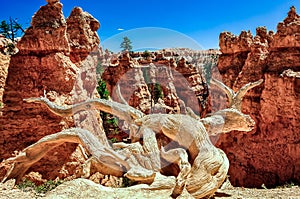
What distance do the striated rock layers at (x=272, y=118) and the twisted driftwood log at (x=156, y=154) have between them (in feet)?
17.2

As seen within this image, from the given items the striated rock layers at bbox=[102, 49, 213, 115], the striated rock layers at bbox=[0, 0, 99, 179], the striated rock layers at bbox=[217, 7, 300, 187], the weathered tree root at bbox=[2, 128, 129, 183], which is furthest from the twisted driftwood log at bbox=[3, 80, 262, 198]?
the striated rock layers at bbox=[102, 49, 213, 115]

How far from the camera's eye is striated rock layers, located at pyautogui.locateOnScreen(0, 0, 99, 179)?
8633 millimetres

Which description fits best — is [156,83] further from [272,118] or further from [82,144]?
[82,144]

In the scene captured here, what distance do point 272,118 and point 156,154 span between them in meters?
7.51

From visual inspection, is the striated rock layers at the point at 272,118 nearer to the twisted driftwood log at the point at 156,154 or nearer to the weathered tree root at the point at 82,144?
the twisted driftwood log at the point at 156,154

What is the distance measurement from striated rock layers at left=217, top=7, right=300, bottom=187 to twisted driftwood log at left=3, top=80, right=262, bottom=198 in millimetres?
5254

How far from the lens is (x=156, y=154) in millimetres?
5617

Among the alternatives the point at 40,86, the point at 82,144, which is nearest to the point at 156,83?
the point at 40,86

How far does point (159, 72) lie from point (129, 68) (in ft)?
18.8

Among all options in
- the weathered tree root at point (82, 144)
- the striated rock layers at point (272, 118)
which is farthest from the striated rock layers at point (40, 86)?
the striated rock layers at point (272, 118)

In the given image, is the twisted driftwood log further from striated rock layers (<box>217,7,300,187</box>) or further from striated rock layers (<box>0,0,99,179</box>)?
striated rock layers (<box>217,7,300,187</box>)

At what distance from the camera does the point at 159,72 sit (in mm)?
30953

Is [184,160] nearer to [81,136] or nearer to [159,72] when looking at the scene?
[81,136]

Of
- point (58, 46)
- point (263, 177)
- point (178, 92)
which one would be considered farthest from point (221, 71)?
point (178, 92)
